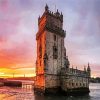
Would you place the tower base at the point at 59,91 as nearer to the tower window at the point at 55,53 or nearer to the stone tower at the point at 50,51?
the stone tower at the point at 50,51

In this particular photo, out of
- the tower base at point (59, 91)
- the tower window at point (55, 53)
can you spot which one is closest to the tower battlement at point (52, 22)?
the tower window at point (55, 53)

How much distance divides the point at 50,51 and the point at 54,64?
3.99 meters

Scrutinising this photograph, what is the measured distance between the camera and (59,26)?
73812 millimetres

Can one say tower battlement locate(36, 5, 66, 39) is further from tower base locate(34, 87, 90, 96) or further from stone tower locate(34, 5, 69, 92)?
tower base locate(34, 87, 90, 96)

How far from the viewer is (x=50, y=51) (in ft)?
224

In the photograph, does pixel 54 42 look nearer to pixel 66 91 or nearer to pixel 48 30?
pixel 48 30

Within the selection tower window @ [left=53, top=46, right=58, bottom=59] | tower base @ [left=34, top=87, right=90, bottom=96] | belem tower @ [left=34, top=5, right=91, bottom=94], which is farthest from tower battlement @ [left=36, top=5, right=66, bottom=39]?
tower base @ [left=34, top=87, right=90, bottom=96]

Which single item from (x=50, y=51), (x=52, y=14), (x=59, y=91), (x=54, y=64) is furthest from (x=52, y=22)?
(x=59, y=91)

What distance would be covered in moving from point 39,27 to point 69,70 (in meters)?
19.5

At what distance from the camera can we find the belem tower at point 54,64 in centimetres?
6638

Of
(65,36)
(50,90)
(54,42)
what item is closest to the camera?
(50,90)

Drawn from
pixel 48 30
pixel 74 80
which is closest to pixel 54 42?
pixel 48 30

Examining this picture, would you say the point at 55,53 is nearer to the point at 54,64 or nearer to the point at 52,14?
the point at 54,64

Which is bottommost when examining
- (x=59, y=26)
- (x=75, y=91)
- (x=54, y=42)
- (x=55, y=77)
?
(x=75, y=91)
